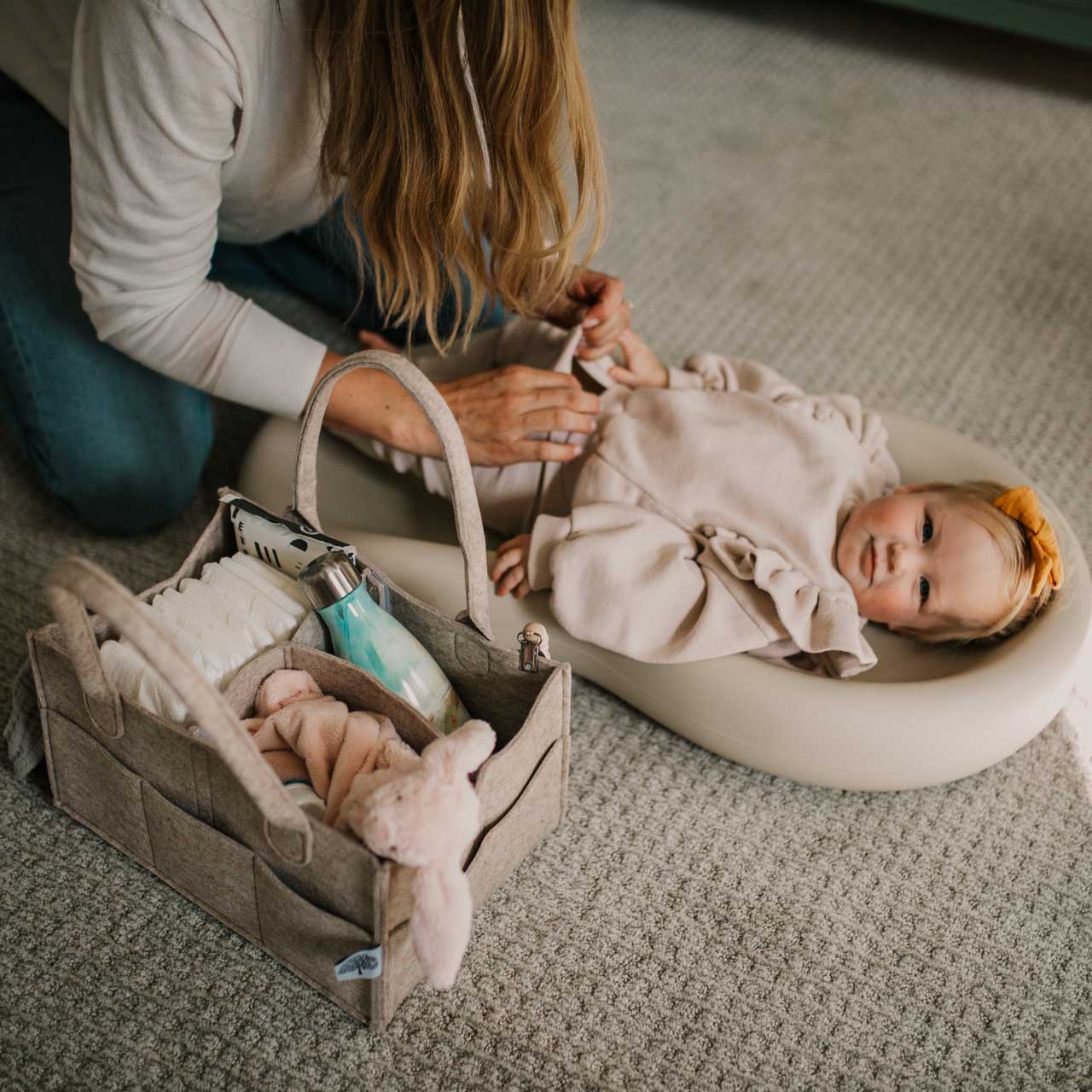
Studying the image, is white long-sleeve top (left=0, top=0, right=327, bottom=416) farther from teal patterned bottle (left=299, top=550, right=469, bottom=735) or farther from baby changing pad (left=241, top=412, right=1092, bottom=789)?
teal patterned bottle (left=299, top=550, right=469, bottom=735)

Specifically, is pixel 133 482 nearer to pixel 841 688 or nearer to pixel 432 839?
pixel 432 839

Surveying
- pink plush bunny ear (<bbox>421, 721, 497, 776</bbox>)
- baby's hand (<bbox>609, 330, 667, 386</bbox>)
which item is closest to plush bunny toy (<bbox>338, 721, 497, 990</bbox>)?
pink plush bunny ear (<bbox>421, 721, 497, 776</bbox>)

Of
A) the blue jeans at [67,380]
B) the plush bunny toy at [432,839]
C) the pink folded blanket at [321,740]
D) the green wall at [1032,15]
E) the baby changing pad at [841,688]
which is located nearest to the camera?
the plush bunny toy at [432,839]

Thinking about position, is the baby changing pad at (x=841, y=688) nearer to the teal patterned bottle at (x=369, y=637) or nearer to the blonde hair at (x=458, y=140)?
the teal patterned bottle at (x=369, y=637)

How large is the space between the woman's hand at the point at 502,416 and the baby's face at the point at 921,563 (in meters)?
0.30

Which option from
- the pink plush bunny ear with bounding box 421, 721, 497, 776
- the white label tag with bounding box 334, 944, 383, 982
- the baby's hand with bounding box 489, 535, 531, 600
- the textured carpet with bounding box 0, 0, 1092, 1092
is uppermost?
the pink plush bunny ear with bounding box 421, 721, 497, 776

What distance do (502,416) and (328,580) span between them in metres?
0.27

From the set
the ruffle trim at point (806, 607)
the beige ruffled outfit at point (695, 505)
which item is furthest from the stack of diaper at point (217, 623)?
the ruffle trim at point (806, 607)

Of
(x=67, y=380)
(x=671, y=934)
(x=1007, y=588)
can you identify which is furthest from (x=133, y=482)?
(x=1007, y=588)

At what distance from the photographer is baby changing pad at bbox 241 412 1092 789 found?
98 centimetres

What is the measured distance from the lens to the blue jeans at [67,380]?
1159mm

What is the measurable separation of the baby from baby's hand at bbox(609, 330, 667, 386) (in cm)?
2

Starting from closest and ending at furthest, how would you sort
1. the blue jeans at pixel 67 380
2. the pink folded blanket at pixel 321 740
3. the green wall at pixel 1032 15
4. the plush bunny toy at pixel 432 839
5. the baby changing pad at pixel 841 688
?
the plush bunny toy at pixel 432 839 → the pink folded blanket at pixel 321 740 → the baby changing pad at pixel 841 688 → the blue jeans at pixel 67 380 → the green wall at pixel 1032 15

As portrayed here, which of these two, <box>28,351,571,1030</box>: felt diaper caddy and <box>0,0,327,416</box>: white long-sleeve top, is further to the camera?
<box>0,0,327,416</box>: white long-sleeve top
